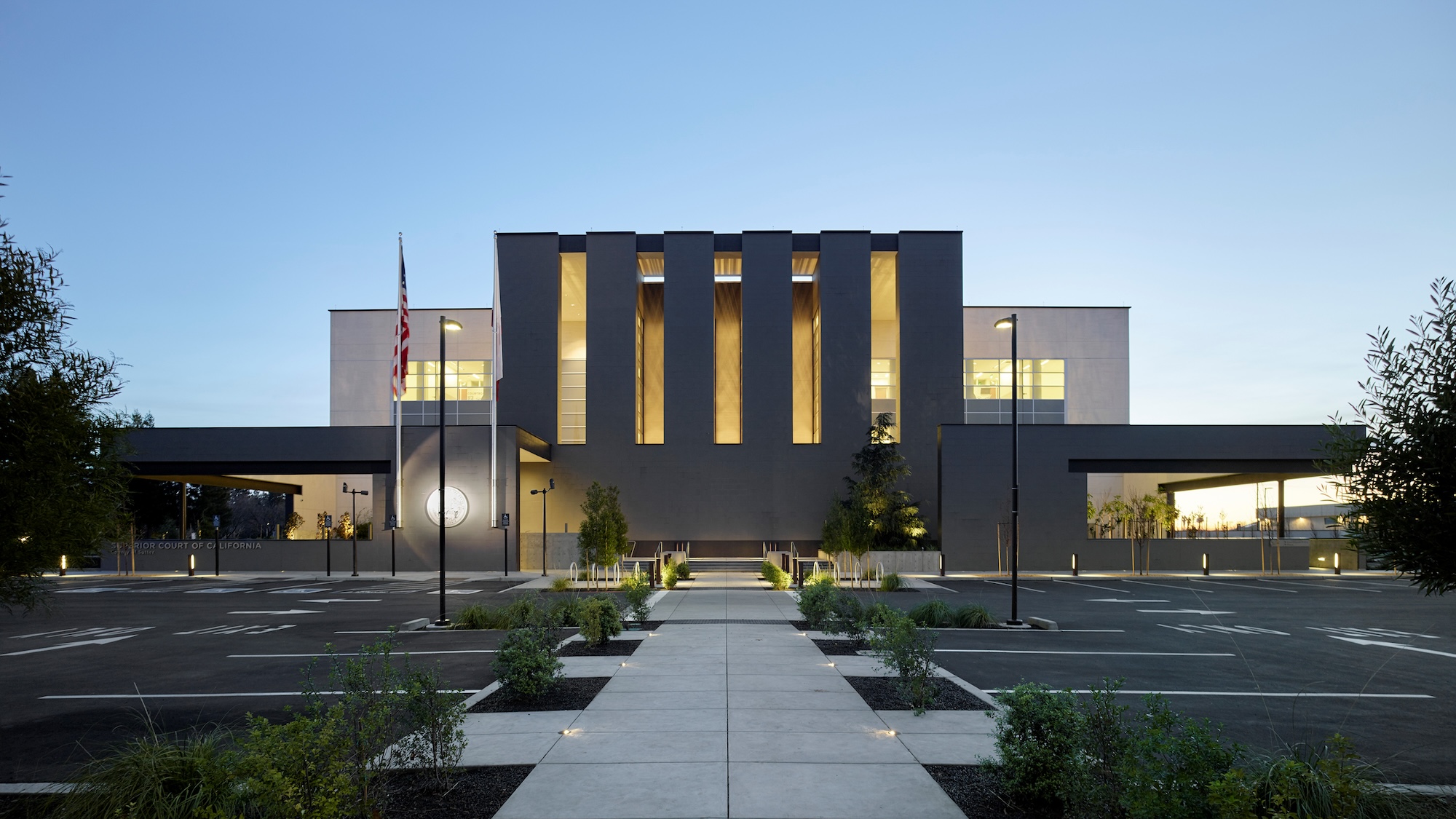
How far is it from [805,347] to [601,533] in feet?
79.0

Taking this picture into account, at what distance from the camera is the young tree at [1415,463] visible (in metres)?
6.09

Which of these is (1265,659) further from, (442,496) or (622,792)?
(442,496)

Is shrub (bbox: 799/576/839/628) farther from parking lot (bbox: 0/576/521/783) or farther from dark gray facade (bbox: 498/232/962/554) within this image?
dark gray facade (bbox: 498/232/962/554)

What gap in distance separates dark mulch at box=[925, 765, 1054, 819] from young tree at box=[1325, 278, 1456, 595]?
3438 millimetres

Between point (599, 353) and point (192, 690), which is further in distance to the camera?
point (599, 353)

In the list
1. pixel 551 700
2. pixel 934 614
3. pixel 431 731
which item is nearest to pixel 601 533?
pixel 934 614

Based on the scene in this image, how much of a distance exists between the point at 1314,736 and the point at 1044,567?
32.9 m

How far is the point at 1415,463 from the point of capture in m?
6.29

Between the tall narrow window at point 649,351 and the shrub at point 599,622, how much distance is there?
3042 cm

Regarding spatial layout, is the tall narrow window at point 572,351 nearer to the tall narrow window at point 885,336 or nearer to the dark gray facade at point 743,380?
the dark gray facade at point 743,380

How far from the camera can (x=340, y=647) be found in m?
16.5

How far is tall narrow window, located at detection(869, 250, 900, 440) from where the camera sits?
152ft

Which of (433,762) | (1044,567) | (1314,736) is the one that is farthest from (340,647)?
(1044,567)

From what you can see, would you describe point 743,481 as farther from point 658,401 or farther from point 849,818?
point 849,818
